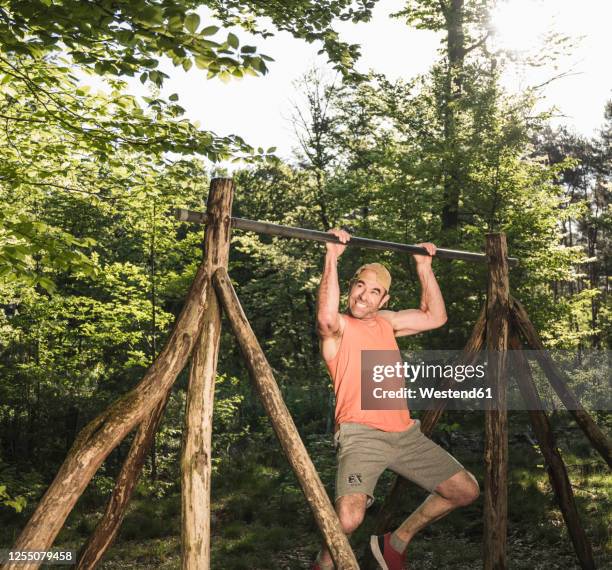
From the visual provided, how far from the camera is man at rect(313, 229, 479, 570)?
11.6 ft

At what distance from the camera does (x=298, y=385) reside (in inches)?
666

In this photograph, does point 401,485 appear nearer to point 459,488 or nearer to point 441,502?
point 441,502

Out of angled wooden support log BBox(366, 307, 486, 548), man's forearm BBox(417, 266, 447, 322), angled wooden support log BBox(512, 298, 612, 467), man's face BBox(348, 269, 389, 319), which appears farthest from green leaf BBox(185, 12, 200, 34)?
angled wooden support log BBox(512, 298, 612, 467)

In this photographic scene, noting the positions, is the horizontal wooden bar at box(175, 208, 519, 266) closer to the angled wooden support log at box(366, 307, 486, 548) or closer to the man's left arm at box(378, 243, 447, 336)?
the man's left arm at box(378, 243, 447, 336)

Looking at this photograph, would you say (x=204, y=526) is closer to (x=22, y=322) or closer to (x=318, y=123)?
(x=22, y=322)

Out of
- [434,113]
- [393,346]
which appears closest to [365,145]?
[434,113]

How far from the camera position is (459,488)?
384 cm

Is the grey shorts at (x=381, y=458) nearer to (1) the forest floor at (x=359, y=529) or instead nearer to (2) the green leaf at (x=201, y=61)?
(1) the forest floor at (x=359, y=529)

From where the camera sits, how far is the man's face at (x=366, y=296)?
3889mm

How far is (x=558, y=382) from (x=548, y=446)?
52cm

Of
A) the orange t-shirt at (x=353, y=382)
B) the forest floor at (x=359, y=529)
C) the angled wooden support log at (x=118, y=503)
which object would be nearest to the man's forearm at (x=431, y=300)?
the orange t-shirt at (x=353, y=382)

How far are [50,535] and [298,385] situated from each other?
14.2 metres

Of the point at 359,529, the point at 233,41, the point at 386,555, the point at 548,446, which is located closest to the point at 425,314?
the point at 386,555

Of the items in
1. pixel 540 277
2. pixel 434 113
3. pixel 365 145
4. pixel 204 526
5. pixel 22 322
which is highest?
pixel 365 145
